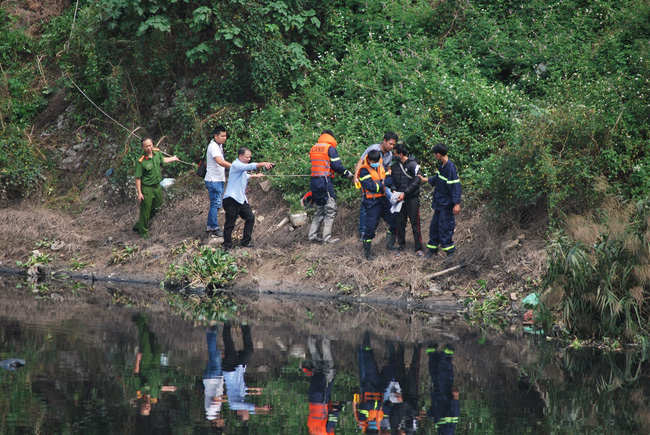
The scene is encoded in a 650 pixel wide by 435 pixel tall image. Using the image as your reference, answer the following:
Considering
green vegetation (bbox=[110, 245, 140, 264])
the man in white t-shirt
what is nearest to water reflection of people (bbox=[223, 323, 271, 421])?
the man in white t-shirt

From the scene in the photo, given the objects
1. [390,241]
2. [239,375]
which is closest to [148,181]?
[390,241]

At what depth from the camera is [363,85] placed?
57.3 feet

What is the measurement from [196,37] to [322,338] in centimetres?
988

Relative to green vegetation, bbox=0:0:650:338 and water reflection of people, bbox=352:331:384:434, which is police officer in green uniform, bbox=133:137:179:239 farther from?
water reflection of people, bbox=352:331:384:434

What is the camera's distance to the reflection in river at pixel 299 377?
718 cm

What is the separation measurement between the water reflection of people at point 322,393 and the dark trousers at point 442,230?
3.88 meters

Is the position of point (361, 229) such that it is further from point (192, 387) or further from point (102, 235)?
point (192, 387)

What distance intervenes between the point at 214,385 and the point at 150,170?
27.4ft

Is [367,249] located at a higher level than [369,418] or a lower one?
higher

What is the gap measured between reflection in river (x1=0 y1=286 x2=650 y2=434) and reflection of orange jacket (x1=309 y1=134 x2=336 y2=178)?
3.18m

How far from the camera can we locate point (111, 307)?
12.8 meters

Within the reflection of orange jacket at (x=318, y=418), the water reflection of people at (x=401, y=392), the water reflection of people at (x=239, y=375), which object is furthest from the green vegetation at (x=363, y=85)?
the reflection of orange jacket at (x=318, y=418)

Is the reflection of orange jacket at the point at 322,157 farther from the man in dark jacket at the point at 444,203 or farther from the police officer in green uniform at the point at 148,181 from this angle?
the police officer in green uniform at the point at 148,181

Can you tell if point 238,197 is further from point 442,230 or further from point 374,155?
point 442,230
